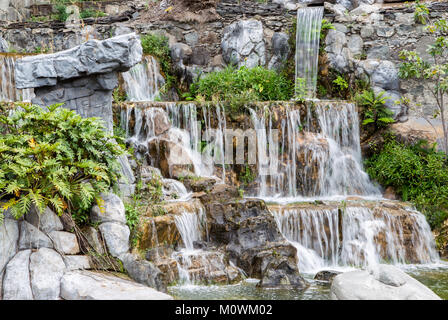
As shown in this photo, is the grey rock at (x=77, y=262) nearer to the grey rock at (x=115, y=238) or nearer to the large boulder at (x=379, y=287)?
the grey rock at (x=115, y=238)

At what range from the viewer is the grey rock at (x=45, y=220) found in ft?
20.8

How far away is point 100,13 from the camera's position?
16750 millimetres

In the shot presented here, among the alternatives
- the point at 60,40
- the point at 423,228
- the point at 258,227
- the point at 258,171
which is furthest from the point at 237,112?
the point at 60,40

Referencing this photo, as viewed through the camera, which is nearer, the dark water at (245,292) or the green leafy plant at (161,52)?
the dark water at (245,292)

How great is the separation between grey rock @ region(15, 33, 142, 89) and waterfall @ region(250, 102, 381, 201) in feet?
13.0

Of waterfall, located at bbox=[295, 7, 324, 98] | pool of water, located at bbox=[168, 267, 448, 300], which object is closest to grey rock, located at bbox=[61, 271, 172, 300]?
pool of water, located at bbox=[168, 267, 448, 300]

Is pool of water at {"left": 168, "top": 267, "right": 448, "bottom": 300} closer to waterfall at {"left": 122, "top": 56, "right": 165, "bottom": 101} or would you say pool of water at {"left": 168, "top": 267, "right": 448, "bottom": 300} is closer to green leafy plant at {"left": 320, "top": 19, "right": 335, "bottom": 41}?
waterfall at {"left": 122, "top": 56, "right": 165, "bottom": 101}

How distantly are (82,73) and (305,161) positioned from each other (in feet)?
18.9

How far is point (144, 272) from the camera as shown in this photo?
6.41 meters

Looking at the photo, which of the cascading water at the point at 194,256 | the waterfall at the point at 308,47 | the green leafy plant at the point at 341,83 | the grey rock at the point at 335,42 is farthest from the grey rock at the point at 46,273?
the grey rock at the point at 335,42

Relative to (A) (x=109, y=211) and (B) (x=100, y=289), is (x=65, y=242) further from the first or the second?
(B) (x=100, y=289)

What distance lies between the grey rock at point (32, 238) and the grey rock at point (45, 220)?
0.24 feet

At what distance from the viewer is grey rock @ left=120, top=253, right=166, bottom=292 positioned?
20.7 ft

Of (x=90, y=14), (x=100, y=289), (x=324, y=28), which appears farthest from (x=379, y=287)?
(x=90, y=14)
